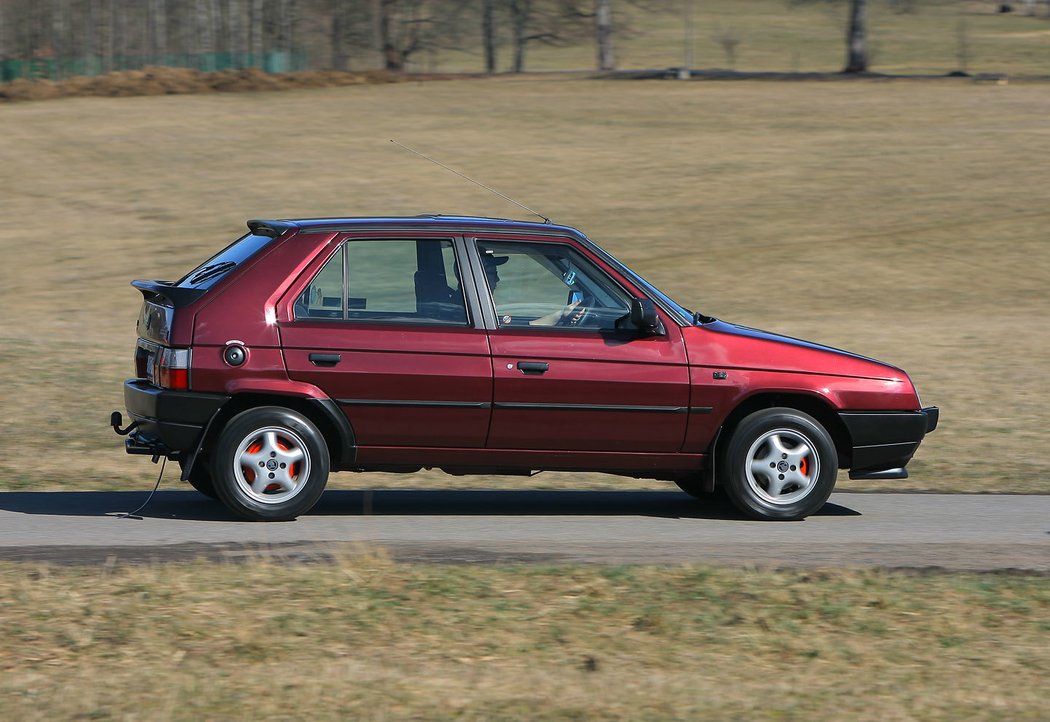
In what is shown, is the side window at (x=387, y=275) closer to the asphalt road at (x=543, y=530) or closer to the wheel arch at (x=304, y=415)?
the wheel arch at (x=304, y=415)

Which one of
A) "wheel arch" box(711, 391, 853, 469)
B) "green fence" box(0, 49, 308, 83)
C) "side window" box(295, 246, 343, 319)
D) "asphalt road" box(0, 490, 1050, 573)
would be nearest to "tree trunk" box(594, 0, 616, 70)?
"green fence" box(0, 49, 308, 83)

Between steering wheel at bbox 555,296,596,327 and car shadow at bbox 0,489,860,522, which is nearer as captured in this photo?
steering wheel at bbox 555,296,596,327

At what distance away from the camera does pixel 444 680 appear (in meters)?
5.23

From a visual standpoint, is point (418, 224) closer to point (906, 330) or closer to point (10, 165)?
point (906, 330)

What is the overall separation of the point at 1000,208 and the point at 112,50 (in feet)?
231

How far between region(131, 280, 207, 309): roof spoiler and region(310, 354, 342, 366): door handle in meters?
0.72

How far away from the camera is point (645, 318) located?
8.30 meters

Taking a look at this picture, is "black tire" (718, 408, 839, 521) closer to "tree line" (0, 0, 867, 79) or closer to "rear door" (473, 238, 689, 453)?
"rear door" (473, 238, 689, 453)

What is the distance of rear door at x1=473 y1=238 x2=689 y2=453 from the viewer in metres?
8.30

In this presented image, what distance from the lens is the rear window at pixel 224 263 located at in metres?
8.38

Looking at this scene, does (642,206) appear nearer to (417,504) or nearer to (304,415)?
(417,504)

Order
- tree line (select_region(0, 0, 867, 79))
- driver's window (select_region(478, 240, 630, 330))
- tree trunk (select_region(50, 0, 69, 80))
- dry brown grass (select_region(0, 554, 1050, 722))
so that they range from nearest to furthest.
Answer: dry brown grass (select_region(0, 554, 1050, 722)), driver's window (select_region(478, 240, 630, 330)), tree line (select_region(0, 0, 867, 79)), tree trunk (select_region(50, 0, 69, 80))

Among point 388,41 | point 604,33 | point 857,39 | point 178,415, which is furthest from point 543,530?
point 388,41

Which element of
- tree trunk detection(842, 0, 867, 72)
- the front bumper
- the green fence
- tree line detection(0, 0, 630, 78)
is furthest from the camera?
tree line detection(0, 0, 630, 78)
